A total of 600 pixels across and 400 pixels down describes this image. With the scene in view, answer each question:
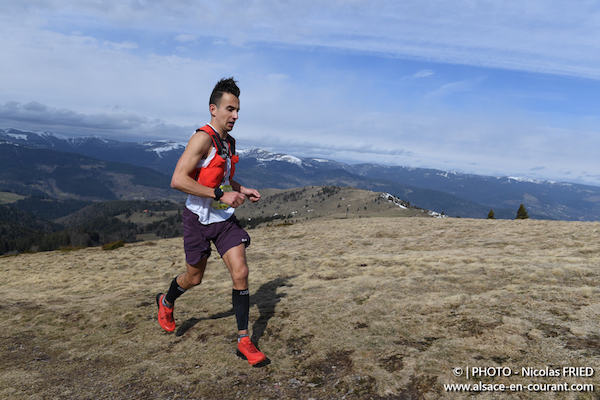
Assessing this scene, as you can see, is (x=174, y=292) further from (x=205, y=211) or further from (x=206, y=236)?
(x=205, y=211)

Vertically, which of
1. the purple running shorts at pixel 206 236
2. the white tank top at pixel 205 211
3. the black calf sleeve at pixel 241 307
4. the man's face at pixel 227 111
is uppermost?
the man's face at pixel 227 111

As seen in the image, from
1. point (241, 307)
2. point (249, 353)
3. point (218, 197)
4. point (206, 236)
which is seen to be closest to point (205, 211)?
point (206, 236)

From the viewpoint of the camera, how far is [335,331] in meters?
6.08

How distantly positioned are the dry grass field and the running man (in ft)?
3.68

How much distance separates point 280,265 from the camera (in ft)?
43.7

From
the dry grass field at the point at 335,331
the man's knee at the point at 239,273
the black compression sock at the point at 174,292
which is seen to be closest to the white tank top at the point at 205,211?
the man's knee at the point at 239,273

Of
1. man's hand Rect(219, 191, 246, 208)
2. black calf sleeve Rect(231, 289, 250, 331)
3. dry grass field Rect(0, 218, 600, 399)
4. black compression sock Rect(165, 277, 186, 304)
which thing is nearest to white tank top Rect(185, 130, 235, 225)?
man's hand Rect(219, 191, 246, 208)

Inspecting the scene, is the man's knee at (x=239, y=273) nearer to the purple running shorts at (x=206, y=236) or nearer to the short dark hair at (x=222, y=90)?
the purple running shorts at (x=206, y=236)

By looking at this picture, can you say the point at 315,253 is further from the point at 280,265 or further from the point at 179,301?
the point at 179,301

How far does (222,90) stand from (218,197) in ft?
6.78

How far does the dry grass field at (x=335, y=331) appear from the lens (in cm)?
439

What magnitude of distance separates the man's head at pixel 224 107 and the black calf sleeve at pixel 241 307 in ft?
9.92

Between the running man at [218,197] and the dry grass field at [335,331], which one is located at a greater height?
the running man at [218,197]

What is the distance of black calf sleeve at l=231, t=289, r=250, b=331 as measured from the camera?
5496 mm
